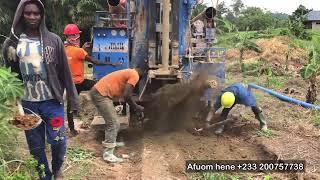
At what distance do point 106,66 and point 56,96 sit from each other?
3.02 m

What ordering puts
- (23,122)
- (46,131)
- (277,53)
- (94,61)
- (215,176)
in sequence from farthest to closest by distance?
(277,53)
(94,61)
(215,176)
(46,131)
(23,122)

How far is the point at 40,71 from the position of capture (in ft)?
17.2

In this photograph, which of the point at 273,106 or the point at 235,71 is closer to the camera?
the point at 273,106

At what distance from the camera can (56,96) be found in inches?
209

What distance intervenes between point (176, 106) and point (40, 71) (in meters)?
3.78

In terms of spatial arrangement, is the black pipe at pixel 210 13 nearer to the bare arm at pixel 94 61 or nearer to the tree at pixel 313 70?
the tree at pixel 313 70

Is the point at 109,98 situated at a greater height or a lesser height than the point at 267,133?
greater

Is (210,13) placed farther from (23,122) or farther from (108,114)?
(23,122)

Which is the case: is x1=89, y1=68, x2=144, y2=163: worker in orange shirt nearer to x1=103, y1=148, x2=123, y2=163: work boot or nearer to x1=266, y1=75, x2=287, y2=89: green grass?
x1=103, y1=148, x2=123, y2=163: work boot

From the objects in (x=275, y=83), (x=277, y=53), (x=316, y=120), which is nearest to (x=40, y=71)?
(x=316, y=120)

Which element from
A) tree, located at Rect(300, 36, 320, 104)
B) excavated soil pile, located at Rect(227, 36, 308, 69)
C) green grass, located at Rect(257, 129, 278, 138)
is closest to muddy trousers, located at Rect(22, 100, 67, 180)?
green grass, located at Rect(257, 129, 278, 138)

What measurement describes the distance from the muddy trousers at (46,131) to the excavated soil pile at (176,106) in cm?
319

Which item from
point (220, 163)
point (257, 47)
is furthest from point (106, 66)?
point (257, 47)

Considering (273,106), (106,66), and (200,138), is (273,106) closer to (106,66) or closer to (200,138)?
(200,138)
